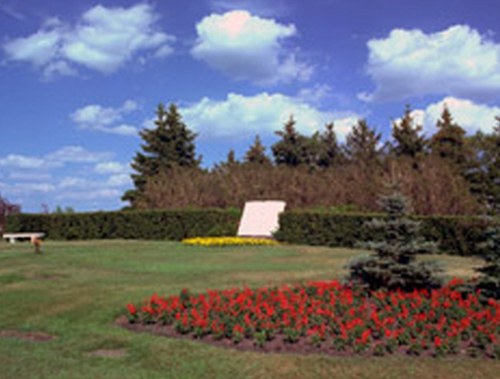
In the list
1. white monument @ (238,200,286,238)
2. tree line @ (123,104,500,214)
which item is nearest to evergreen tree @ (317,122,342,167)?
tree line @ (123,104,500,214)

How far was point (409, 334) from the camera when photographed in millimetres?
7598

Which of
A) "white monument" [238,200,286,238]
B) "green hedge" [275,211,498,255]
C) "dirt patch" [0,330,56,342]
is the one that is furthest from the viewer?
"white monument" [238,200,286,238]

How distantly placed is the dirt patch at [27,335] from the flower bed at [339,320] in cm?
133

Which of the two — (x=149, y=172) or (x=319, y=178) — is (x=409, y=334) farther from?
(x=149, y=172)

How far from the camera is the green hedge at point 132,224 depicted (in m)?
27.9

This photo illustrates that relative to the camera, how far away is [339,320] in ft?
27.0

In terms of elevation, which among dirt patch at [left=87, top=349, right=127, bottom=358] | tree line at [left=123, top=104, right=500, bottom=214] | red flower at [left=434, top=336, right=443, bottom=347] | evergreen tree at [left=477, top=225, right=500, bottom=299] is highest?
tree line at [left=123, top=104, right=500, bottom=214]

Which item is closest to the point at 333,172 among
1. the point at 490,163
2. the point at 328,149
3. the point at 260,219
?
the point at 260,219

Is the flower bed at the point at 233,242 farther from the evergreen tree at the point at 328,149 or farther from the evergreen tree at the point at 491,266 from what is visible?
the evergreen tree at the point at 328,149

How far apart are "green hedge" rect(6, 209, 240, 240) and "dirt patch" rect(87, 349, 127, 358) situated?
19704 mm

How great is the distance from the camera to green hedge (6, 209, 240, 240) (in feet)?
91.6

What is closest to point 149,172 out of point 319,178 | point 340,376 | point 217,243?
point 319,178

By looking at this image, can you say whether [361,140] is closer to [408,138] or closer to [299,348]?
[408,138]

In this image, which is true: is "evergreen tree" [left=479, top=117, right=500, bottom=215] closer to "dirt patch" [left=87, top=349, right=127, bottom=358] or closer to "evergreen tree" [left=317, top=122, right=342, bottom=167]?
"evergreen tree" [left=317, top=122, right=342, bottom=167]
